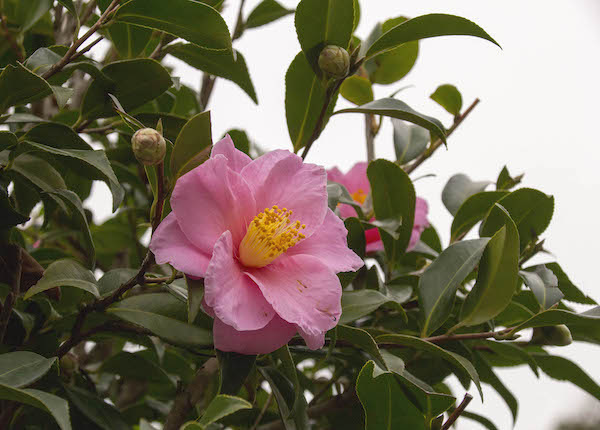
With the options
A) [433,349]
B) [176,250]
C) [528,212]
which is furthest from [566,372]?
[176,250]

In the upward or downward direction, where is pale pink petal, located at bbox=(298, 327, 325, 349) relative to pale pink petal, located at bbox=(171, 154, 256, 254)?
downward

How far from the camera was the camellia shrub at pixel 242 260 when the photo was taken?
62cm

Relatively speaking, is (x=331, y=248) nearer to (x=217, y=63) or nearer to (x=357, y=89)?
(x=217, y=63)

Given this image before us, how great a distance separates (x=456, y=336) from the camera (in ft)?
2.70

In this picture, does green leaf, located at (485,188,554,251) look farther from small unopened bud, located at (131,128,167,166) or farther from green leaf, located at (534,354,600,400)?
small unopened bud, located at (131,128,167,166)

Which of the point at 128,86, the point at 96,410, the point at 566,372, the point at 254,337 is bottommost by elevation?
the point at 96,410

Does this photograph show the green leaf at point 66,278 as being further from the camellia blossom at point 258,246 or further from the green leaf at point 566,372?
the green leaf at point 566,372

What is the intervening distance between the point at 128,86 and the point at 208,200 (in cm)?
28

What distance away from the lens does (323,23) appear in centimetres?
77

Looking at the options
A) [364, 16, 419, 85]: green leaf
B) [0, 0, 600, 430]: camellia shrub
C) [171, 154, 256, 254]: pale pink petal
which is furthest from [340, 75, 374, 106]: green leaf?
[171, 154, 256, 254]: pale pink petal

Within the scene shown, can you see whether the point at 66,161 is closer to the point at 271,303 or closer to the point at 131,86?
the point at 131,86

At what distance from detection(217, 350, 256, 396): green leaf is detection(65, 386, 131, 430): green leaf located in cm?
25

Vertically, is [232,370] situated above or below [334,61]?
below

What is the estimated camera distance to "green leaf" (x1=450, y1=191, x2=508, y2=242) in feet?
3.29
